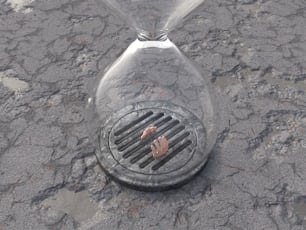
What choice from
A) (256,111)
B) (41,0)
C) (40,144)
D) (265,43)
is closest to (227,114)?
(256,111)

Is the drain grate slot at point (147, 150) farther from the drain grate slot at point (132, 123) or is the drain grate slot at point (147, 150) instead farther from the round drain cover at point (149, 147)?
the drain grate slot at point (132, 123)

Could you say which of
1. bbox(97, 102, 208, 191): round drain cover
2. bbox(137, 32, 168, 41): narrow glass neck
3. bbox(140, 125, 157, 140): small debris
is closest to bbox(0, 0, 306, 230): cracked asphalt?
bbox(97, 102, 208, 191): round drain cover

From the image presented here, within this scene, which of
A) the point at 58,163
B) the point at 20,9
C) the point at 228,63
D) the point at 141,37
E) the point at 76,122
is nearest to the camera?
the point at 141,37

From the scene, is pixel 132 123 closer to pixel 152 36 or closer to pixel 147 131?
pixel 147 131

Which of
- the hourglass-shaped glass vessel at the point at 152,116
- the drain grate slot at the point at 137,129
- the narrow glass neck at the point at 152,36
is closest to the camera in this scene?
the narrow glass neck at the point at 152,36

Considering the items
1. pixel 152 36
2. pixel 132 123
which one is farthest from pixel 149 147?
pixel 152 36

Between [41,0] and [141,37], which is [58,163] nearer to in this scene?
[141,37]

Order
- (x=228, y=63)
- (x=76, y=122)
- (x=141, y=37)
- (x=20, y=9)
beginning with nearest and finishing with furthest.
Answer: (x=141, y=37)
(x=76, y=122)
(x=228, y=63)
(x=20, y=9)

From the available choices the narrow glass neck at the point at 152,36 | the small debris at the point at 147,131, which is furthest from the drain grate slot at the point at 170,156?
the narrow glass neck at the point at 152,36
